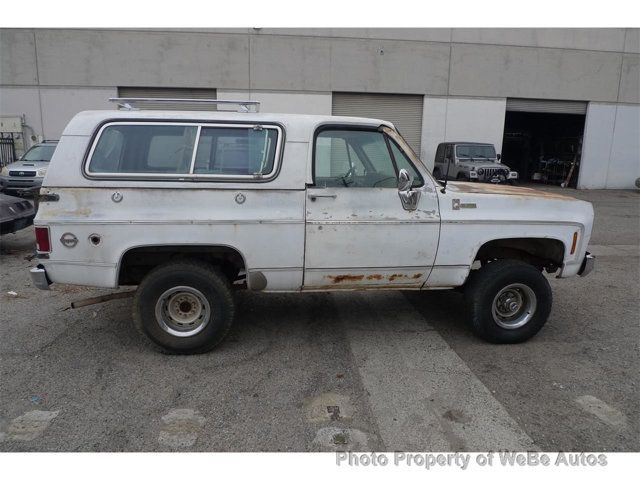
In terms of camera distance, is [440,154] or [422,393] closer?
[422,393]

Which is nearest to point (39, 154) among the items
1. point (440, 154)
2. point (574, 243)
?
point (574, 243)

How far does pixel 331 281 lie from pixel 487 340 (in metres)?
1.66

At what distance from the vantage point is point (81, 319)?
4801 mm

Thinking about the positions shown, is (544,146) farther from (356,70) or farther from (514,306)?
(514,306)

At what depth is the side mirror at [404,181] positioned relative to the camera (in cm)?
360

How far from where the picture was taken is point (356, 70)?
18.1 m

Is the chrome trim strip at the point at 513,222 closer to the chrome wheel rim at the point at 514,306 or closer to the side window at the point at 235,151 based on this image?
the chrome wheel rim at the point at 514,306

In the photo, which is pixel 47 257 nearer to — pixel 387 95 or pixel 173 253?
pixel 173 253

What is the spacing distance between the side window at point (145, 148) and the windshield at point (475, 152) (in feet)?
45.1

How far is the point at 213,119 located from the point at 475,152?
46.3ft

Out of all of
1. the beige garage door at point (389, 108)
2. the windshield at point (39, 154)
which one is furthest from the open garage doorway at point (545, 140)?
the windshield at point (39, 154)

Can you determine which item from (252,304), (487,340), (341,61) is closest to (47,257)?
(252,304)

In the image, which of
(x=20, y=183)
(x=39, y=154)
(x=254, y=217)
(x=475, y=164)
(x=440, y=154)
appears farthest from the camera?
(x=440, y=154)

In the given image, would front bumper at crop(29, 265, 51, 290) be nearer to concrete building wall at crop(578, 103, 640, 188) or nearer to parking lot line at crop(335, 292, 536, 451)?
parking lot line at crop(335, 292, 536, 451)
